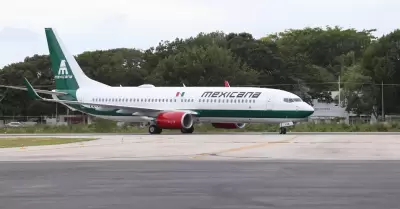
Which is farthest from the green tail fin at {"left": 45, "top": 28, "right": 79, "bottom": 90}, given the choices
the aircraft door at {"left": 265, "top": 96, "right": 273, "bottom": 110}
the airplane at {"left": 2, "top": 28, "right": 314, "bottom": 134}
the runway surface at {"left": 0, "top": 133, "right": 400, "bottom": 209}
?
the runway surface at {"left": 0, "top": 133, "right": 400, "bottom": 209}

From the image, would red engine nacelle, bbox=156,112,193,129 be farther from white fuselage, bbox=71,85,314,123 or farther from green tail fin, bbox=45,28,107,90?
green tail fin, bbox=45,28,107,90

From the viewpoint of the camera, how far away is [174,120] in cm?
4494

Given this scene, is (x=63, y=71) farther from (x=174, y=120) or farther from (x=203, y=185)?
(x=203, y=185)

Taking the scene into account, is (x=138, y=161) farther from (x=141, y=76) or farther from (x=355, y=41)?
(x=355, y=41)

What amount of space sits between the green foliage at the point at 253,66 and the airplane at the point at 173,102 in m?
3.63

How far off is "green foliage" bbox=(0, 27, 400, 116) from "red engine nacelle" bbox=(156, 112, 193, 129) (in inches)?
365

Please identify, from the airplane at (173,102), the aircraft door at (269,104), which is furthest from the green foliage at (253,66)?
the aircraft door at (269,104)

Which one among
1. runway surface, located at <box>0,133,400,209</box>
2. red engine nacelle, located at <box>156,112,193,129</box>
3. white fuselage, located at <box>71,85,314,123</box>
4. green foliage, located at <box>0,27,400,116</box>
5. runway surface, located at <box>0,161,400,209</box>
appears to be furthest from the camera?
green foliage, located at <box>0,27,400,116</box>

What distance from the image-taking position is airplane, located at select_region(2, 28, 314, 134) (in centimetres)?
4281

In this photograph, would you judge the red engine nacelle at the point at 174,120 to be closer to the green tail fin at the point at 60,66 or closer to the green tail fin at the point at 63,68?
the green tail fin at the point at 63,68

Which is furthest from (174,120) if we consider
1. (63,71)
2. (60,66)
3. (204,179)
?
(204,179)

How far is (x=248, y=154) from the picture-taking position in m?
23.3

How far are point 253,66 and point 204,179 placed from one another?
85.8m

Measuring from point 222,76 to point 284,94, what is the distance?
42600 mm
